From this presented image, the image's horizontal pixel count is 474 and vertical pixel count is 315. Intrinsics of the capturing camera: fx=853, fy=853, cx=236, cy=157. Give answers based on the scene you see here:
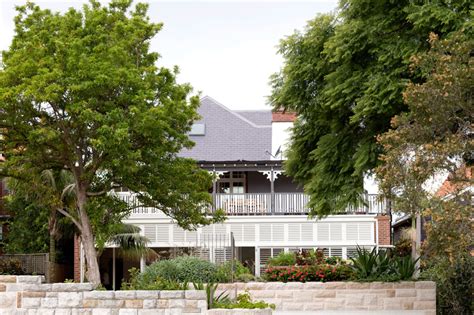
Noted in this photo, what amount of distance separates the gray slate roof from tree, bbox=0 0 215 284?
574 inches

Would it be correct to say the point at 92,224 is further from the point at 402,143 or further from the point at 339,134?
the point at 402,143

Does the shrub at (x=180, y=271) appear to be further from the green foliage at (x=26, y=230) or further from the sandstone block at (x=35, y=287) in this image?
the green foliage at (x=26, y=230)

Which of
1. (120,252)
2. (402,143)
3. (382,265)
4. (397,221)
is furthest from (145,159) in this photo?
(397,221)

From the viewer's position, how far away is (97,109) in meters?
25.0

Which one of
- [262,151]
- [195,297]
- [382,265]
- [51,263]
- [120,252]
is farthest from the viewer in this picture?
[262,151]

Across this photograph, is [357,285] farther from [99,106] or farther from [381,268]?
[99,106]

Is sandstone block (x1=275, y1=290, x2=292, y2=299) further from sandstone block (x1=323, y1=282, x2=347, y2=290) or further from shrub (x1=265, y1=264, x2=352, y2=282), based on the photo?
sandstone block (x1=323, y1=282, x2=347, y2=290)

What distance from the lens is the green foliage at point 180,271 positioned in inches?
813

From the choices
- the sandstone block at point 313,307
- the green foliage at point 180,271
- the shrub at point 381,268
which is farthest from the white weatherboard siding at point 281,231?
the green foliage at point 180,271

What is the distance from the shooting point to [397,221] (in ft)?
147

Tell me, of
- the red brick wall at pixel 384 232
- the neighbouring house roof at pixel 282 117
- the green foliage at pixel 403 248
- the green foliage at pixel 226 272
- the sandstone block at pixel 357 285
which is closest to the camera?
the green foliage at pixel 226 272

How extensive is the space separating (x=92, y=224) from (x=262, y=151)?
15872 mm

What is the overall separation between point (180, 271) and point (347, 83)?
6876 mm

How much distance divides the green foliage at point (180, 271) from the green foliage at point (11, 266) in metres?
9.61
